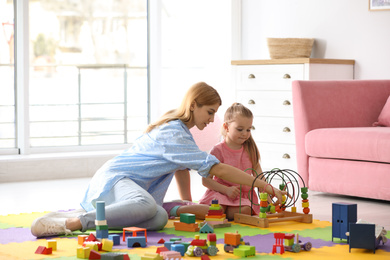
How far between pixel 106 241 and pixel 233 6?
11.6ft

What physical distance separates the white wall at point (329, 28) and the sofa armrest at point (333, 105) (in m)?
0.51

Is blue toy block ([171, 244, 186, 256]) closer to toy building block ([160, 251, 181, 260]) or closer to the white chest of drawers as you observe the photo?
toy building block ([160, 251, 181, 260])

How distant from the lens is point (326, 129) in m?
3.59

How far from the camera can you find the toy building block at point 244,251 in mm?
2068

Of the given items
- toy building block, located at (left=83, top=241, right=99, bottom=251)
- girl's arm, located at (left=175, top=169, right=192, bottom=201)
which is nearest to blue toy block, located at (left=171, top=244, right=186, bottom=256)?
toy building block, located at (left=83, top=241, right=99, bottom=251)

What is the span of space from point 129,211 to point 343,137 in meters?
1.47

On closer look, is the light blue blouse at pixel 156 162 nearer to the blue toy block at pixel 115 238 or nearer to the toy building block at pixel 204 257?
the blue toy block at pixel 115 238

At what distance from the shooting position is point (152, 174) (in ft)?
8.86

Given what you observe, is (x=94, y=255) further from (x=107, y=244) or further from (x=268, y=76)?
(x=268, y=76)

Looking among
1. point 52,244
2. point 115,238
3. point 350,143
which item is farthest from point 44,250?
point 350,143

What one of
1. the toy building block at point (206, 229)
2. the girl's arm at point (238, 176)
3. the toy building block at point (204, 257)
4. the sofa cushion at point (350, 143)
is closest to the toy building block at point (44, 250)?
the toy building block at point (204, 257)

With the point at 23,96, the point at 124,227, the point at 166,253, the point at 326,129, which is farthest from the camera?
the point at 23,96

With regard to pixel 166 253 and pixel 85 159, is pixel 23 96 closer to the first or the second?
pixel 85 159

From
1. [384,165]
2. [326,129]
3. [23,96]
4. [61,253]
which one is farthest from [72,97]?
[61,253]
